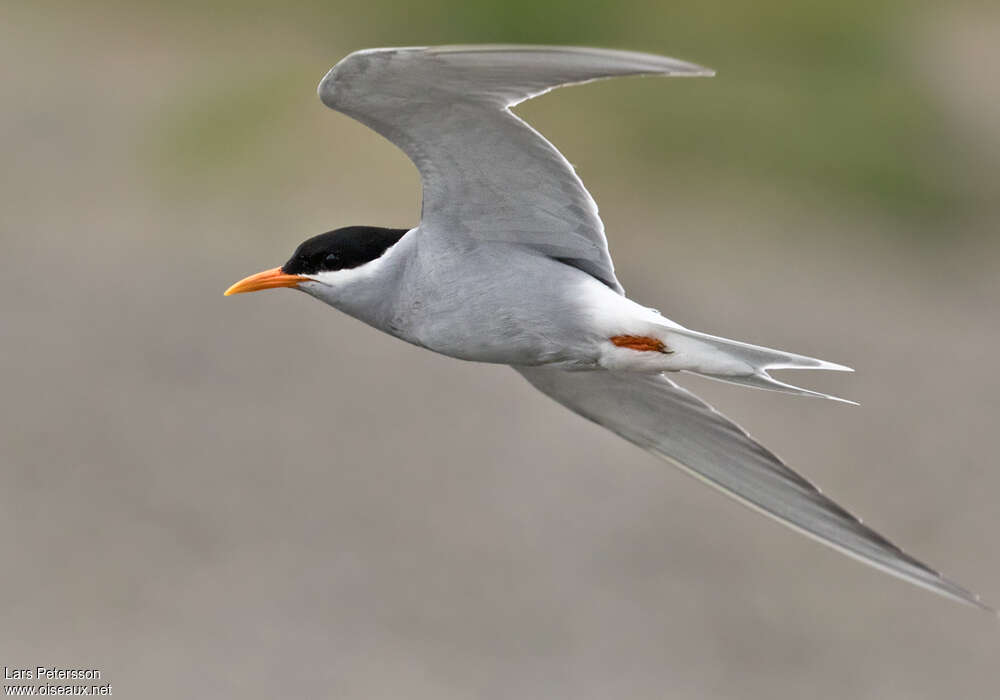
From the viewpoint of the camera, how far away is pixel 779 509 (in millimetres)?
5781

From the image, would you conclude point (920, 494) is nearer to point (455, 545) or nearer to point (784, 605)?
point (784, 605)

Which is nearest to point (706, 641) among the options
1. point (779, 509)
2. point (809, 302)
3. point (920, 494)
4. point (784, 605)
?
point (784, 605)

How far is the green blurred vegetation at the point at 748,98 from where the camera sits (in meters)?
16.6

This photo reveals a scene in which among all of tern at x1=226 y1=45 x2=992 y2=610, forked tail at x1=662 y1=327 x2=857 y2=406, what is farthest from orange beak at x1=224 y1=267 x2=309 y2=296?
forked tail at x1=662 y1=327 x2=857 y2=406

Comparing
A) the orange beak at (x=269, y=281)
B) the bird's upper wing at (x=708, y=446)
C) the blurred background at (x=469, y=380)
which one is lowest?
the blurred background at (x=469, y=380)

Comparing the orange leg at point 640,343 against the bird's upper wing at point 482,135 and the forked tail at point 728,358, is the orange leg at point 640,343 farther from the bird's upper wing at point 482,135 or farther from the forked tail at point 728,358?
the bird's upper wing at point 482,135

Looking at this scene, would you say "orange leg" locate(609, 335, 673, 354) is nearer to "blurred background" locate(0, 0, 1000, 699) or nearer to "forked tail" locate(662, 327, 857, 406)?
"forked tail" locate(662, 327, 857, 406)

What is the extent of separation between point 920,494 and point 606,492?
283 centimetres

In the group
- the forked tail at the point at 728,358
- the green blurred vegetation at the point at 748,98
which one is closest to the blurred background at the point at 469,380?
the green blurred vegetation at the point at 748,98

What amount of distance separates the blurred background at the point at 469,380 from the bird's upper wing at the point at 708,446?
521 centimetres

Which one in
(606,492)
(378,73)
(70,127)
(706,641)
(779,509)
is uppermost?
(378,73)

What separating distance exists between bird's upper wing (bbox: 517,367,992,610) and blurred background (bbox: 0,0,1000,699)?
5207mm

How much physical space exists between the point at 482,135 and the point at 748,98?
1300cm

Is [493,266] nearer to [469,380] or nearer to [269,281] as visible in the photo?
[269,281]
